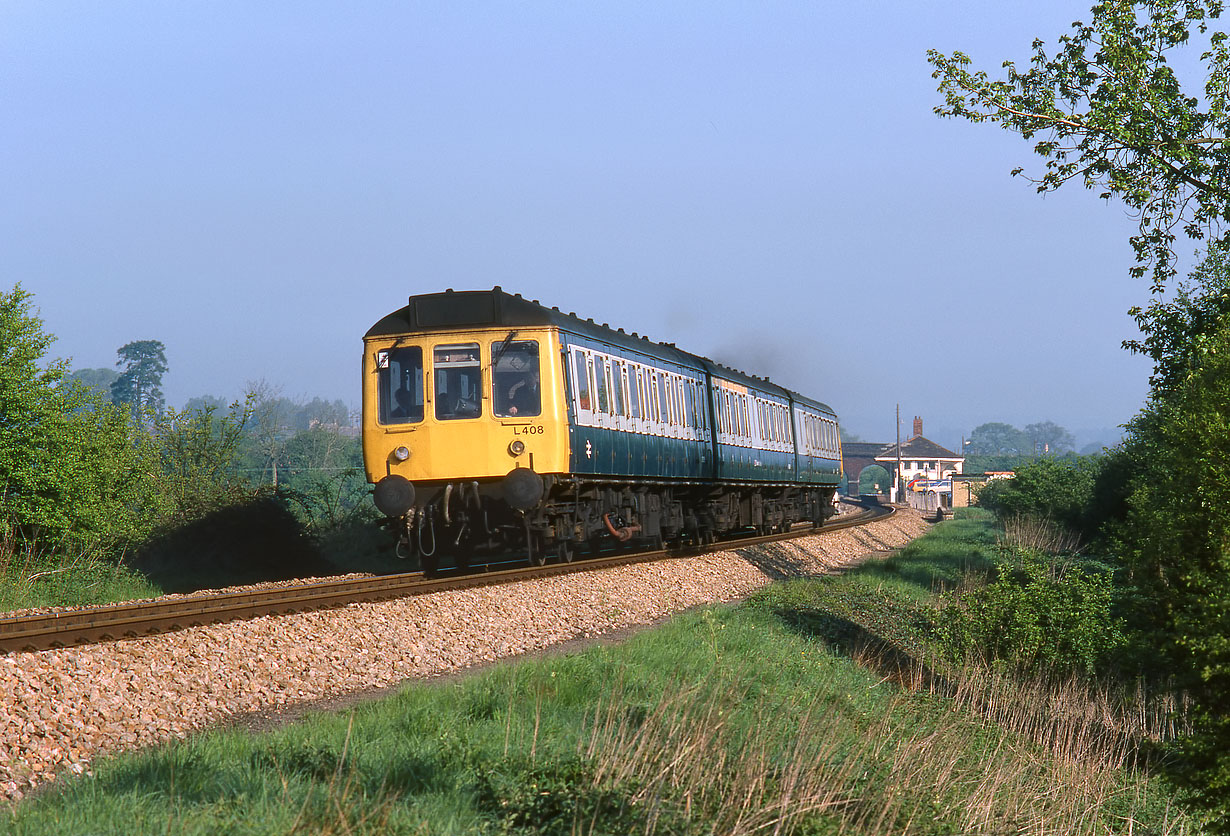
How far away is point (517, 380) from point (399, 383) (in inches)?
62.8

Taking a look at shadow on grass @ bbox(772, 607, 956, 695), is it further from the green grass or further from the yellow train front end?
the green grass

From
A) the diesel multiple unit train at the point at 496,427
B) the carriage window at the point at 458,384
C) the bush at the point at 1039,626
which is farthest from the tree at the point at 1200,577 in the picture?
the carriage window at the point at 458,384

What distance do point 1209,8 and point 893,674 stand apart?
31.3ft

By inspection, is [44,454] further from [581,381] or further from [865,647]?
[865,647]

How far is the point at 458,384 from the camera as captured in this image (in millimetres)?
16422

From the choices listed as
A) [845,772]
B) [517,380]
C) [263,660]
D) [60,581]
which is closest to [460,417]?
[517,380]

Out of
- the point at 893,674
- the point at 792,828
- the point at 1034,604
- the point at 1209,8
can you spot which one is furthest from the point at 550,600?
the point at 1209,8

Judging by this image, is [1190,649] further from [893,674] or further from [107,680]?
[107,680]

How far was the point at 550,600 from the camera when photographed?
1477 centimetres

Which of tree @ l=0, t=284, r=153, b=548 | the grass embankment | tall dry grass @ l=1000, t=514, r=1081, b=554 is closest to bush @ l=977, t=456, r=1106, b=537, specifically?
tall dry grass @ l=1000, t=514, r=1081, b=554

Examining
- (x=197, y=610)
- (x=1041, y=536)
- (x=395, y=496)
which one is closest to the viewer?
(x=197, y=610)

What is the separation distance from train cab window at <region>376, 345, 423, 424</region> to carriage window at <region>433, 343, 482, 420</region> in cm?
26

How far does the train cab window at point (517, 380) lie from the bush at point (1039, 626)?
5.94 m

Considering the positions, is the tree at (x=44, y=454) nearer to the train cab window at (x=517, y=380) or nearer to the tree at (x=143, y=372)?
the train cab window at (x=517, y=380)
